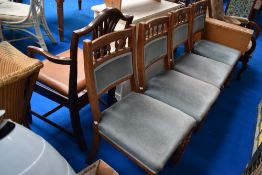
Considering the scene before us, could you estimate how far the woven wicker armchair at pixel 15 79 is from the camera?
862mm

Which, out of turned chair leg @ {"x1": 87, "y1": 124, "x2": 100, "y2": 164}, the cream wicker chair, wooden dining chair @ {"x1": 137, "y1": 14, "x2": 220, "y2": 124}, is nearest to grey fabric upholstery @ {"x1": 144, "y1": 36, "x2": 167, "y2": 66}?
wooden dining chair @ {"x1": 137, "y1": 14, "x2": 220, "y2": 124}

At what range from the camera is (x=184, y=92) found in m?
1.46

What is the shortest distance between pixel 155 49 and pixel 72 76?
0.61m

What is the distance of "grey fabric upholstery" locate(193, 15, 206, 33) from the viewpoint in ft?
6.83

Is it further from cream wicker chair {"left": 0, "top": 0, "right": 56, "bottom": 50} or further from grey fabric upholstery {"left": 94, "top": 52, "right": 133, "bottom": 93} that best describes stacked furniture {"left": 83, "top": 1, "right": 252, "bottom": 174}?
cream wicker chair {"left": 0, "top": 0, "right": 56, "bottom": 50}

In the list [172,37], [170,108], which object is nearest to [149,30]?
[172,37]

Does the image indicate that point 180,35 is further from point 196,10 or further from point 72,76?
point 72,76

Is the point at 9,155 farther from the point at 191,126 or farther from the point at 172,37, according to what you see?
the point at 172,37

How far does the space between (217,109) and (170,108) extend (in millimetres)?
968

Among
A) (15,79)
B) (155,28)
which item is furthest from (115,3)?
(15,79)

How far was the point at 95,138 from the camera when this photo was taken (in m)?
1.26

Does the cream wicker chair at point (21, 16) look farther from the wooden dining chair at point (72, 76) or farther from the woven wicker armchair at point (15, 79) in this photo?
the woven wicker armchair at point (15, 79)

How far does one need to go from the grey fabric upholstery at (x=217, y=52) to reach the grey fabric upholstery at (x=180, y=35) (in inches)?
11.3

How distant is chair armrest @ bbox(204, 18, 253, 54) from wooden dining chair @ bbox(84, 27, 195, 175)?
1404 mm
